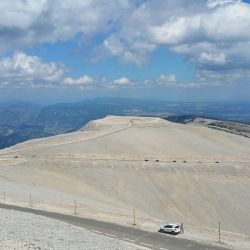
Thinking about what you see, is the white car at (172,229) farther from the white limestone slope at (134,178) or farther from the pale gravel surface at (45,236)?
the pale gravel surface at (45,236)

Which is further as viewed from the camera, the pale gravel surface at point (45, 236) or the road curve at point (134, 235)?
the road curve at point (134, 235)

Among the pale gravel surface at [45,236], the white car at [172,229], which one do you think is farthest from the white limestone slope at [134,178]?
the pale gravel surface at [45,236]

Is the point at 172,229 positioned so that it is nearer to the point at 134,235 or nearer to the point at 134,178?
the point at 134,235

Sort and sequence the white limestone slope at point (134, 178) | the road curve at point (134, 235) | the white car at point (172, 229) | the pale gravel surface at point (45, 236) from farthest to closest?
the white limestone slope at point (134, 178)
the white car at point (172, 229)
the road curve at point (134, 235)
the pale gravel surface at point (45, 236)

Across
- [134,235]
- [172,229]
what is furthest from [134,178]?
[134,235]

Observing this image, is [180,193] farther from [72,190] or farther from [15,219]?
[15,219]

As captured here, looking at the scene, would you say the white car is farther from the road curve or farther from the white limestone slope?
the white limestone slope

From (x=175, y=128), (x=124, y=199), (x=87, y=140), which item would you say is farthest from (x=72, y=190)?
(x=175, y=128)
